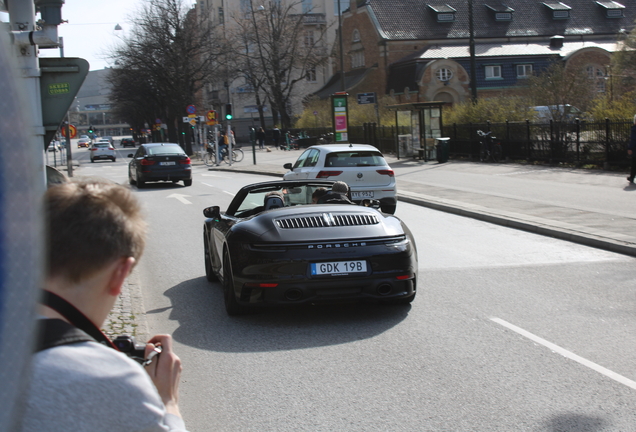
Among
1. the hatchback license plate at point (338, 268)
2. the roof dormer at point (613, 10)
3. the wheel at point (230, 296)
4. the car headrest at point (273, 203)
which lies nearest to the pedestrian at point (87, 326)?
the hatchback license plate at point (338, 268)

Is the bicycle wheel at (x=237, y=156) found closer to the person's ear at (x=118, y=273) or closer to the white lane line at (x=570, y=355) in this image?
the white lane line at (x=570, y=355)

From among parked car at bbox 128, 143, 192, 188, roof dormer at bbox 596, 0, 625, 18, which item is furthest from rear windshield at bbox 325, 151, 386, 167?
roof dormer at bbox 596, 0, 625, 18

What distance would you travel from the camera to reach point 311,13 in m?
87.4

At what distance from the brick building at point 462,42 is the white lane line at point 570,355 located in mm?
54842

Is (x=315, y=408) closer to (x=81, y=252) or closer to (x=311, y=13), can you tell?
(x=81, y=252)

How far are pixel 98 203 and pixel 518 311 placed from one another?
5839 mm

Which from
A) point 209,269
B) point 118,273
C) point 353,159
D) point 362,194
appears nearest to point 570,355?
point 118,273

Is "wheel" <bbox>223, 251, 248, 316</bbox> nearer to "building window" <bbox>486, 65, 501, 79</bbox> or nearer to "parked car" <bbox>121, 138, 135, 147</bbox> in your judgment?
"building window" <bbox>486, 65, 501, 79</bbox>

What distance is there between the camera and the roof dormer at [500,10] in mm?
68375

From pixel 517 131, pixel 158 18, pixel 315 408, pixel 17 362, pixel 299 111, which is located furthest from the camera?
pixel 299 111

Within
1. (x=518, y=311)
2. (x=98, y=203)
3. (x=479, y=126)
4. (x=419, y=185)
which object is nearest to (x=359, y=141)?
(x=479, y=126)

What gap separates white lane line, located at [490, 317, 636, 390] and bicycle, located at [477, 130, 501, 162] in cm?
2313

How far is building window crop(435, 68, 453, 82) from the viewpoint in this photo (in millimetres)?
59875

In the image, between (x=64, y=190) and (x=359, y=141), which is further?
(x=359, y=141)
